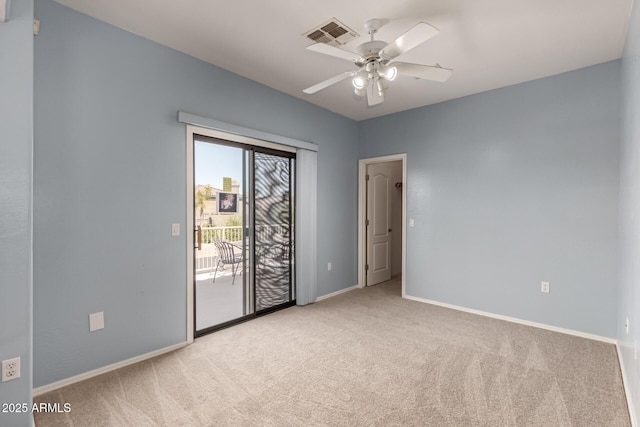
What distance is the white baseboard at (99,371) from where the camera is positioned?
209 centimetres

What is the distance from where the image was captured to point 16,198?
1.63 m

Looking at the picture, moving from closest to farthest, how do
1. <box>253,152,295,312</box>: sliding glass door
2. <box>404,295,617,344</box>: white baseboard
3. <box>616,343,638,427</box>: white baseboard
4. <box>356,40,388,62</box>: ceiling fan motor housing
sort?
<box>616,343,638,427</box>: white baseboard → <box>356,40,388,62</box>: ceiling fan motor housing → <box>404,295,617,344</box>: white baseboard → <box>253,152,295,312</box>: sliding glass door

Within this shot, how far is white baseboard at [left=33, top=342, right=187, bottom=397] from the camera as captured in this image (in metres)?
2.09

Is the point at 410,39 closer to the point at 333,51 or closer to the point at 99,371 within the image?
the point at 333,51

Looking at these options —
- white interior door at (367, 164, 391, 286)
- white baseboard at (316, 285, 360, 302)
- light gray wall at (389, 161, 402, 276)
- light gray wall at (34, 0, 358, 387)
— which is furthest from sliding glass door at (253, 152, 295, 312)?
light gray wall at (389, 161, 402, 276)

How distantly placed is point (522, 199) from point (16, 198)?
4.29 meters

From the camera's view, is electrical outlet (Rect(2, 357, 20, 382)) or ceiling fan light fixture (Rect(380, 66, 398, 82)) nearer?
electrical outlet (Rect(2, 357, 20, 382))

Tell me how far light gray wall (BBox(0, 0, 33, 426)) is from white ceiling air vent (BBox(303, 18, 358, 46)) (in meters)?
1.77

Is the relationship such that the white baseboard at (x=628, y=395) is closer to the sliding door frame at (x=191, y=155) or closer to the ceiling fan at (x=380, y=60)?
the ceiling fan at (x=380, y=60)

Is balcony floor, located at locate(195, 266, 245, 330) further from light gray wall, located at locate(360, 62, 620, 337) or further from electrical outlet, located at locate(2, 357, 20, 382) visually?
light gray wall, located at locate(360, 62, 620, 337)

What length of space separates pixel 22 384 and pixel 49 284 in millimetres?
684

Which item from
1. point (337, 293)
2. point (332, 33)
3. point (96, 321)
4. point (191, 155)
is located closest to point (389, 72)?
point (332, 33)

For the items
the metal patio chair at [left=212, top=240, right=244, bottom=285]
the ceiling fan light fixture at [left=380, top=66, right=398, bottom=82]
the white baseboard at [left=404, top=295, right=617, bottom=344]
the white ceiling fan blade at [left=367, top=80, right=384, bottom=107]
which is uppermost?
the ceiling fan light fixture at [left=380, top=66, right=398, bottom=82]

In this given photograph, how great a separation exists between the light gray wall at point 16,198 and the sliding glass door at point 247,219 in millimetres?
1371
